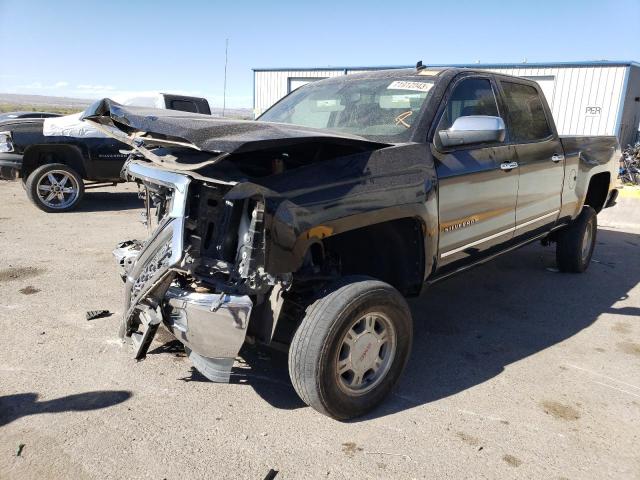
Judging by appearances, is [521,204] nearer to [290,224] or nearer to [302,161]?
[302,161]

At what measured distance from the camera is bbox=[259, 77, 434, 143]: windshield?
3598 mm

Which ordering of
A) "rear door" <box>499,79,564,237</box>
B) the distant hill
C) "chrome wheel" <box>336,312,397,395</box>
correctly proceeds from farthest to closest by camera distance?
the distant hill < "rear door" <box>499,79,564,237</box> < "chrome wheel" <box>336,312,397,395</box>

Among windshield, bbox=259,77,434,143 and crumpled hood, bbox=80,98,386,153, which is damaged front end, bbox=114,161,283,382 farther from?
windshield, bbox=259,77,434,143

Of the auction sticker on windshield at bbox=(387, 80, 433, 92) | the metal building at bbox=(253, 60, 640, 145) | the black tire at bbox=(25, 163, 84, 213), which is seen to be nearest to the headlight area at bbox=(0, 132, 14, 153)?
the black tire at bbox=(25, 163, 84, 213)

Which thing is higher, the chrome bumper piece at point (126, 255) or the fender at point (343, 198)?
the fender at point (343, 198)

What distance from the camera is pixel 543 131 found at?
191 inches

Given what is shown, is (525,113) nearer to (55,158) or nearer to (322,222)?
(322,222)

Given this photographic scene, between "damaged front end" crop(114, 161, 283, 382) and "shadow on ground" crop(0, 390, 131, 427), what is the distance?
1.12ft

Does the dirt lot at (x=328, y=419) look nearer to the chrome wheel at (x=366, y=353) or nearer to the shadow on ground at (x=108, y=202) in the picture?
the chrome wheel at (x=366, y=353)

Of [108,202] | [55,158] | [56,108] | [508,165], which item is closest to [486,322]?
[508,165]

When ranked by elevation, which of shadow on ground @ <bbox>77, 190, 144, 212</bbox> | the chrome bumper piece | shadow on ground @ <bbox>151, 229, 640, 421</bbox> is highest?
the chrome bumper piece

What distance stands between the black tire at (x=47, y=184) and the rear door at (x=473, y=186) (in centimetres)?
699

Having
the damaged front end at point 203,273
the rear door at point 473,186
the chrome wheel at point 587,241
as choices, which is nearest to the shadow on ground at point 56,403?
the damaged front end at point 203,273

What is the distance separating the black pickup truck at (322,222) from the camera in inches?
102
